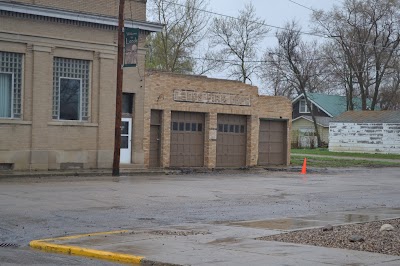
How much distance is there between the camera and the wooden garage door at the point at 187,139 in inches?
1377

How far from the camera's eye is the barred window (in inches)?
1197

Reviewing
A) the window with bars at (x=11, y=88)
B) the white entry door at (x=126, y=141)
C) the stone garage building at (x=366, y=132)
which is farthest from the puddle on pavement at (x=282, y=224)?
the stone garage building at (x=366, y=132)

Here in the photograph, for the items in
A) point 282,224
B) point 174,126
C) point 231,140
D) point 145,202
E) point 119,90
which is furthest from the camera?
point 231,140

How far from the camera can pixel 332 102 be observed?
81.8m

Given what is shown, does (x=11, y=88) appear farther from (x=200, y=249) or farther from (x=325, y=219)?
(x=200, y=249)

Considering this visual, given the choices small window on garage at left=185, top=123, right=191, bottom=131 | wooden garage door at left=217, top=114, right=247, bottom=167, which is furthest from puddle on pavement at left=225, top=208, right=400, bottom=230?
wooden garage door at left=217, top=114, right=247, bottom=167

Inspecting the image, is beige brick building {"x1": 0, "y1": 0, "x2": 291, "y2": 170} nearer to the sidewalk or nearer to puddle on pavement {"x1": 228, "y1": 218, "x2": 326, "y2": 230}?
puddle on pavement {"x1": 228, "y1": 218, "x2": 326, "y2": 230}

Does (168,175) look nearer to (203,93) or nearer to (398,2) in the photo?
(203,93)

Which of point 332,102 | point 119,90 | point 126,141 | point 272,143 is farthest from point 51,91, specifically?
point 332,102

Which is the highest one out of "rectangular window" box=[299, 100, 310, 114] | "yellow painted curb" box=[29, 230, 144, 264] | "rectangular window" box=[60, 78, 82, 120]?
"rectangular window" box=[299, 100, 310, 114]

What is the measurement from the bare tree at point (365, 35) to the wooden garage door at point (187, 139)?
33049 millimetres

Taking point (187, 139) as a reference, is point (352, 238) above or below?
below

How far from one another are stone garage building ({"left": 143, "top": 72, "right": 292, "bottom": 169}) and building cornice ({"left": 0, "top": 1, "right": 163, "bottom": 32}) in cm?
231

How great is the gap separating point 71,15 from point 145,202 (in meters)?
13.9
